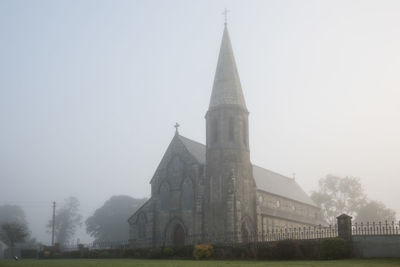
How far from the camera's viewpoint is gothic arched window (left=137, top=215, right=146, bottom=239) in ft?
161

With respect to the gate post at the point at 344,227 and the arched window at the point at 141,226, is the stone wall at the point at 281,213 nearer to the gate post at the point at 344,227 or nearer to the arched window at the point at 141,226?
the arched window at the point at 141,226

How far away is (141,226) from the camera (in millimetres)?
49719

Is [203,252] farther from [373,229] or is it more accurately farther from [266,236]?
[373,229]

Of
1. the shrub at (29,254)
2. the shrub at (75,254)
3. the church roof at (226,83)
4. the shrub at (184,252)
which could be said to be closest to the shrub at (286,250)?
the shrub at (184,252)

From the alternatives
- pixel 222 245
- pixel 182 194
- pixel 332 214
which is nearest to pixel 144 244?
pixel 182 194

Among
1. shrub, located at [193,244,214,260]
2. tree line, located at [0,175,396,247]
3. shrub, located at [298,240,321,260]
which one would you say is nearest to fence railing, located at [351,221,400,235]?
shrub, located at [298,240,321,260]

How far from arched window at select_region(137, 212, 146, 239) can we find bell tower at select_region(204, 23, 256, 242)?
9.44 metres

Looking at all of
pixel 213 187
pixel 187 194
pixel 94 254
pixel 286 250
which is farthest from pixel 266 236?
pixel 94 254

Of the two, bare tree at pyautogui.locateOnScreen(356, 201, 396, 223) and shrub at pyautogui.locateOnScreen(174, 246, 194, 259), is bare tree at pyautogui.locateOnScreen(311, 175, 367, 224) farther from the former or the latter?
shrub at pyautogui.locateOnScreen(174, 246, 194, 259)

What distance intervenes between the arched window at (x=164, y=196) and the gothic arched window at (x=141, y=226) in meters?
3.15

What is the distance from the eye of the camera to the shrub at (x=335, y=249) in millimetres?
26688

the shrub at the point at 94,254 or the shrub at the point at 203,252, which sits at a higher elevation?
the shrub at the point at 203,252

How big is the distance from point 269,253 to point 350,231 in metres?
5.41

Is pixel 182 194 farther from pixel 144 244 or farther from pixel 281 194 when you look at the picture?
pixel 281 194
